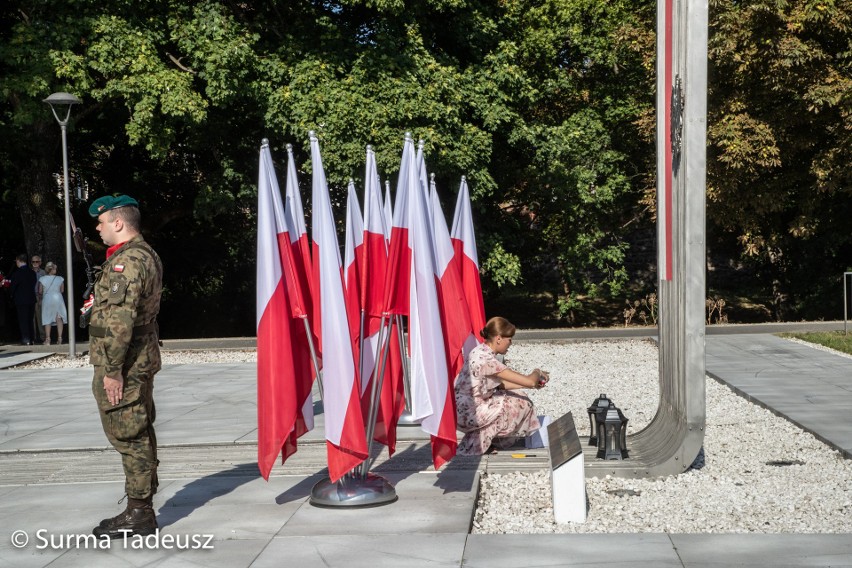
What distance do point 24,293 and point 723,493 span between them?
63.2 feet

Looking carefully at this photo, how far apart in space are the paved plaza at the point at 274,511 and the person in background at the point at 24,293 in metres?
11.4

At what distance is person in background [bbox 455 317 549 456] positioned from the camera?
27.7 feet

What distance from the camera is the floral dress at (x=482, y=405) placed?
28.0 feet

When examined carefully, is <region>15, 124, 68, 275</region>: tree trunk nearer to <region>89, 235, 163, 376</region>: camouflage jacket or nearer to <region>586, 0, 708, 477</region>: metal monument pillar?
<region>586, 0, 708, 477</region>: metal monument pillar

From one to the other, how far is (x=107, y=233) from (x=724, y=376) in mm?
9974

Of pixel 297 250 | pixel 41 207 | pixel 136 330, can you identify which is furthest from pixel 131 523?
pixel 41 207

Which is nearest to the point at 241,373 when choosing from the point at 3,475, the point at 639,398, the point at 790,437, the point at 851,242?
the point at 639,398

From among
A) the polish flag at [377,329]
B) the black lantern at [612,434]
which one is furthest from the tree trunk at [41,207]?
the black lantern at [612,434]

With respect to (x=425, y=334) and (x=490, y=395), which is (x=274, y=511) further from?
(x=490, y=395)

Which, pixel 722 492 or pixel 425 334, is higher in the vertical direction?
pixel 425 334

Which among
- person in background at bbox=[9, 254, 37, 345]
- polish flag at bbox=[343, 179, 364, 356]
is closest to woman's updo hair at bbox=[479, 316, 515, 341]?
polish flag at bbox=[343, 179, 364, 356]

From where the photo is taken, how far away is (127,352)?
6250 mm

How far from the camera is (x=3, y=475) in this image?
8547 millimetres

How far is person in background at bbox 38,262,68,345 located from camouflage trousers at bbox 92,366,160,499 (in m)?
17.3
